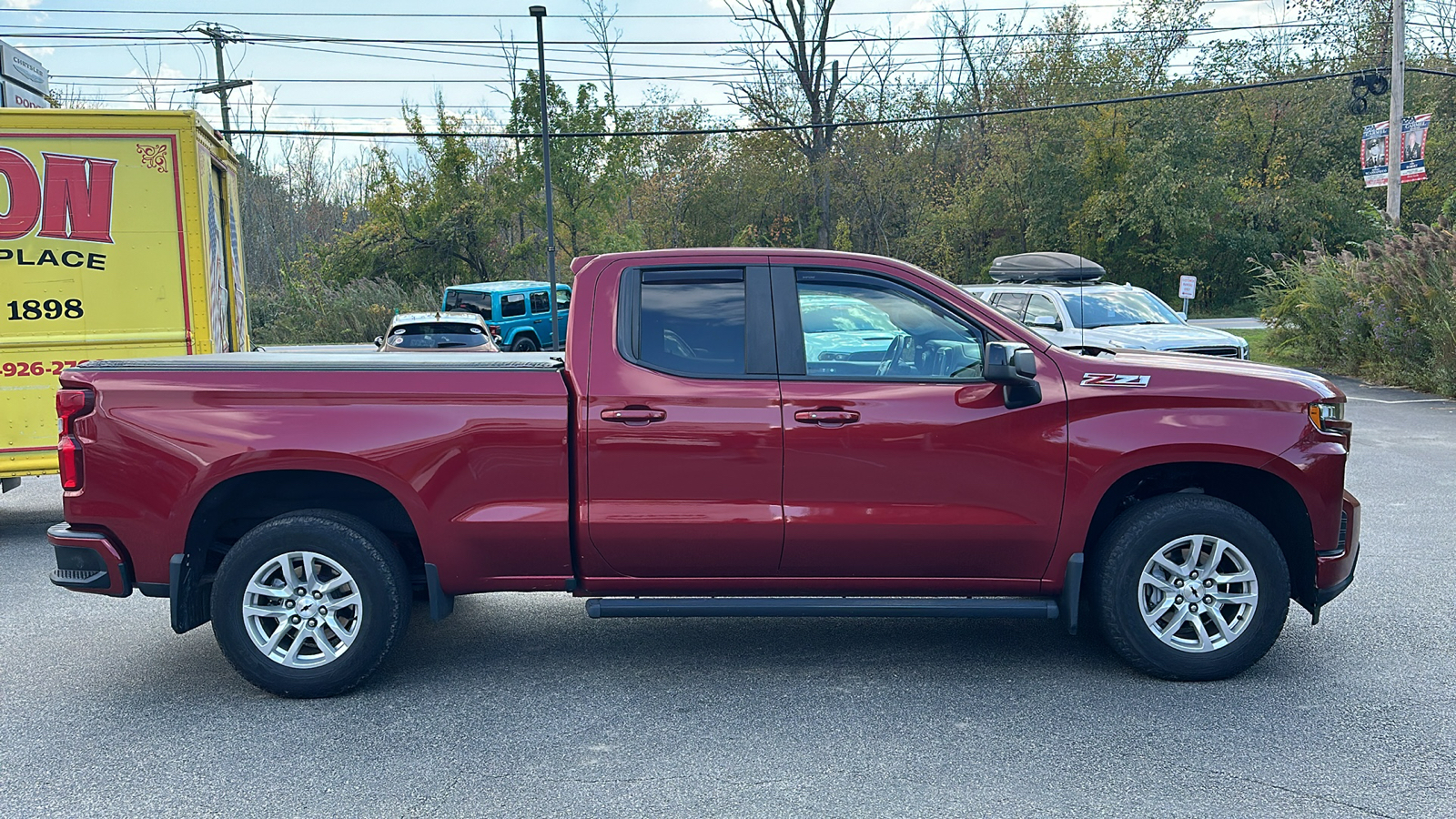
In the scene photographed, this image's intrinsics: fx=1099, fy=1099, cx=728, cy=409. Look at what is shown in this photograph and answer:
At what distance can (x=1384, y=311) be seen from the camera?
17484 millimetres

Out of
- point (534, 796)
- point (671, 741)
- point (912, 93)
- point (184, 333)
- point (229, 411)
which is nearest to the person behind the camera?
point (534, 796)

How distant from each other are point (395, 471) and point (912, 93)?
43018mm

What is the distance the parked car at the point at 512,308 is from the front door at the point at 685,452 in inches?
887

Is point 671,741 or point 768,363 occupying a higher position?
point 768,363

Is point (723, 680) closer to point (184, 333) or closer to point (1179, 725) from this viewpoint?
point (1179, 725)

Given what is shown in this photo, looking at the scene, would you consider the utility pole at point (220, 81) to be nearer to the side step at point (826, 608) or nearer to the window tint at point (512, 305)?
the window tint at point (512, 305)

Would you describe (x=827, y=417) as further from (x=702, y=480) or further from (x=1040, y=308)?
(x=1040, y=308)

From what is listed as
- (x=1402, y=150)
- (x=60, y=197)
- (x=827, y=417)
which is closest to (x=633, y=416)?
(x=827, y=417)

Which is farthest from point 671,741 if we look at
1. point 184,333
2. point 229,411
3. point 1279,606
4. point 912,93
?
point 912,93

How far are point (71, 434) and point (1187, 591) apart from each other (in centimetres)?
484

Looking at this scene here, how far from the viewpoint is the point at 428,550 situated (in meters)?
4.75

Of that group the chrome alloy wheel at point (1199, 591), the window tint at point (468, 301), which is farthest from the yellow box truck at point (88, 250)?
the window tint at point (468, 301)

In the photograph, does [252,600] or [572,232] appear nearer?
[252,600]

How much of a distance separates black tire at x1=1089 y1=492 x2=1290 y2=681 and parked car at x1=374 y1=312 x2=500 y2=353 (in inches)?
493
